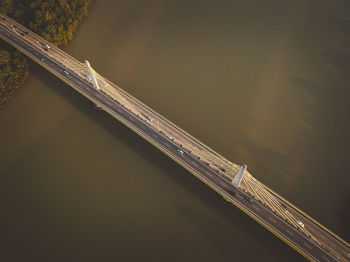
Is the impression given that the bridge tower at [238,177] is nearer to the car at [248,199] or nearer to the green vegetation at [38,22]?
the car at [248,199]

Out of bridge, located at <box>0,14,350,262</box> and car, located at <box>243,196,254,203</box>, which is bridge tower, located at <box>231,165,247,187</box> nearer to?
→ bridge, located at <box>0,14,350,262</box>

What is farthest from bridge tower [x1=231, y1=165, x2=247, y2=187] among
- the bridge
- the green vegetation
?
→ the green vegetation

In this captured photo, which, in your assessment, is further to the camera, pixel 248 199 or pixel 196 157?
pixel 196 157

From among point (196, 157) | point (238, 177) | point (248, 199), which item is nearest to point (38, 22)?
point (196, 157)

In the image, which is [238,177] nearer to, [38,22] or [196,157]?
[196,157]

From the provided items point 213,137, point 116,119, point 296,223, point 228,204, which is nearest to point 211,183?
point 228,204

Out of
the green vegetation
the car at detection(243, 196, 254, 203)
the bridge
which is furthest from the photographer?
the green vegetation
